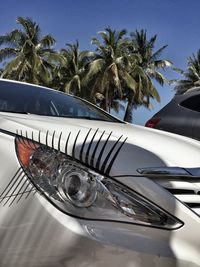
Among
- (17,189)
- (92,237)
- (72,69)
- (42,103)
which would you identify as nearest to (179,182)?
(92,237)

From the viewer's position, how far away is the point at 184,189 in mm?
1982

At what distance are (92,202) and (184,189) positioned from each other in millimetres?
433

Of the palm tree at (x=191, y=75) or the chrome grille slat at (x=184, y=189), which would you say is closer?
the chrome grille slat at (x=184, y=189)

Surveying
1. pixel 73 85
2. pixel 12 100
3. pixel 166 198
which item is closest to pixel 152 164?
pixel 166 198

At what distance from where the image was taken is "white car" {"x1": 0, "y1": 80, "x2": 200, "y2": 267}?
5.62 ft

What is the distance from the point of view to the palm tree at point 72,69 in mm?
39250

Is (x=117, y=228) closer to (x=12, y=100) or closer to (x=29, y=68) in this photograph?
(x=12, y=100)

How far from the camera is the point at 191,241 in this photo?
181 centimetres

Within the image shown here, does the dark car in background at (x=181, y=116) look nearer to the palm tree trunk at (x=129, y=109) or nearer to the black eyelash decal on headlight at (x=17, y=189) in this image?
the black eyelash decal on headlight at (x=17, y=189)

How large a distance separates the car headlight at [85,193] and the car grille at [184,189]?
0.13 meters

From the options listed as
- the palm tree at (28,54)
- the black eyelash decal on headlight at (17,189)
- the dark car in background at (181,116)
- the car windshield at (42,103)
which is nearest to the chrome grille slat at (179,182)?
the black eyelash decal on headlight at (17,189)

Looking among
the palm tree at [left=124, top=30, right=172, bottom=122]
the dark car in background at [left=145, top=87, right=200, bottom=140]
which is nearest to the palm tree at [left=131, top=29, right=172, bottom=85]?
the palm tree at [left=124, top=30, right=172, bottom=122]

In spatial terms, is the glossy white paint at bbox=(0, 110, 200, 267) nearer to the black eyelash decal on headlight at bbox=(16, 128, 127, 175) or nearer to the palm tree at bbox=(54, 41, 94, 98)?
the black eyelash decal on headlight at bbox=(16, 128, 127, 175)

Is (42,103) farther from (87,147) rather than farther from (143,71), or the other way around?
(143,71)
